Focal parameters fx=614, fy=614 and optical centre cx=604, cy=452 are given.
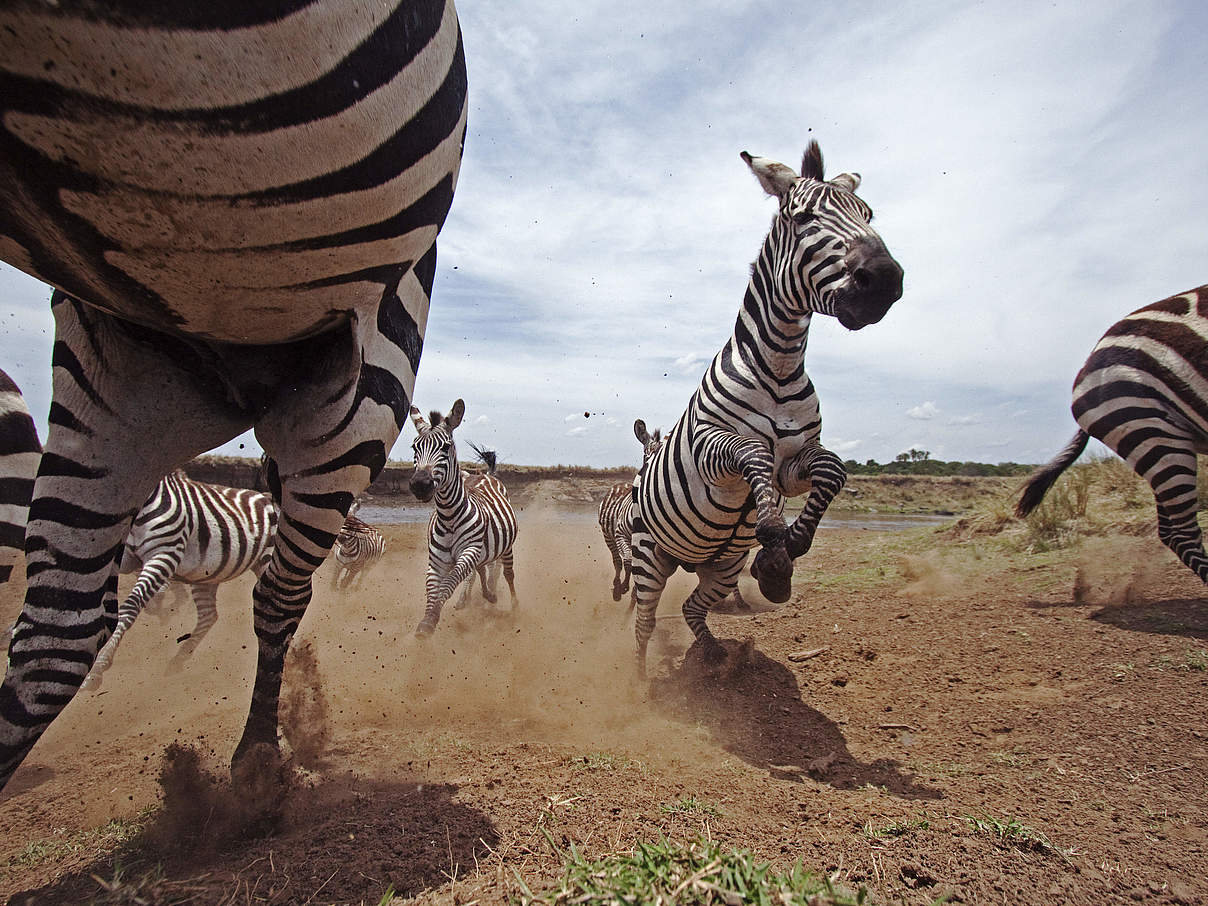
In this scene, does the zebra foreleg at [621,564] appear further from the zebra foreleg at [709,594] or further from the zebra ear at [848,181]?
the zebra ear at [848,181]

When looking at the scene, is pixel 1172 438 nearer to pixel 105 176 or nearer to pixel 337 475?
pixel 337 475

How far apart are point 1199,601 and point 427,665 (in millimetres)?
7016

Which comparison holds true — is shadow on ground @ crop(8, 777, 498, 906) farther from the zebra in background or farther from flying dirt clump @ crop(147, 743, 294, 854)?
the zebra in background

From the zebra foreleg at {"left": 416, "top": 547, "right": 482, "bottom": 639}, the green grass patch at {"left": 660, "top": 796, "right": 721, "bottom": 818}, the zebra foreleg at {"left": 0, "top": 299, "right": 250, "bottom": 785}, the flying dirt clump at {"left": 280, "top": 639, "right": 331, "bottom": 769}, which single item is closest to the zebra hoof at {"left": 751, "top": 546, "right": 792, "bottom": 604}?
the green grass patch at {"left": 660, "top": 796, "right": 721, "bottom": 818}

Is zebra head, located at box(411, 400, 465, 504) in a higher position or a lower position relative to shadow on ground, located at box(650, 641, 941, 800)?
higher

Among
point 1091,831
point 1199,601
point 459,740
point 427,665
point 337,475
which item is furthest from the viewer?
point 427,665

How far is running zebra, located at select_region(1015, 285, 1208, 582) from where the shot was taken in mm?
5287

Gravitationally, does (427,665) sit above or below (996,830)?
below

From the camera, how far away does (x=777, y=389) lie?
4.26 metres

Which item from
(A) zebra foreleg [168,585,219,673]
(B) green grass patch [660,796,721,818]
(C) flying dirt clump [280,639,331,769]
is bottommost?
(A) zebra foreleg [168,585,219,673]

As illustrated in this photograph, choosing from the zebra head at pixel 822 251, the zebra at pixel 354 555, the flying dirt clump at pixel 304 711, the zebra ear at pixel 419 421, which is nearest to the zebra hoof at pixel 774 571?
the zebra head at pixel 822 251

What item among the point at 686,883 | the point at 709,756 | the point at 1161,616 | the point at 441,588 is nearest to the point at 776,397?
the point at 709,756

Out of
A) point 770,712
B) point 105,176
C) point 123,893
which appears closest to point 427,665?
point 770,712

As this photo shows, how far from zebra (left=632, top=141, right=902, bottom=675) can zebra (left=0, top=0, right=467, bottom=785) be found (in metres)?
2.39
